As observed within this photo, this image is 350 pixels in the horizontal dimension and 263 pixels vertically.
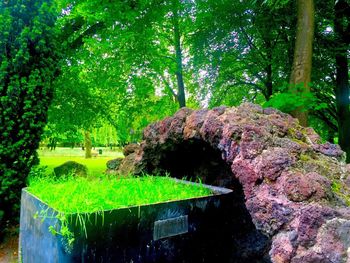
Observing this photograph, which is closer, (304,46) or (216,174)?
(216,174)

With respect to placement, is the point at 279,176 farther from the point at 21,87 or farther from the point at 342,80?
the point at 342,80

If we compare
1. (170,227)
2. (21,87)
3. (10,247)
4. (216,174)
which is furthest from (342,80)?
(10,247)

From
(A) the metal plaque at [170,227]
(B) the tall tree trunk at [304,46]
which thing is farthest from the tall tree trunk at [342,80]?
(A) the metal plaque at [170,227]

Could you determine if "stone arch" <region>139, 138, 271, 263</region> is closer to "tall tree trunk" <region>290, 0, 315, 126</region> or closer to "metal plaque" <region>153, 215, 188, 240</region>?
"metal plaque" <region>153, 215, 188, 240</region>

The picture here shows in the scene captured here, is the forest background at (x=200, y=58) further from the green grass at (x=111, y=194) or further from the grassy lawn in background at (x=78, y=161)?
the green grass at (x=111, y=194)

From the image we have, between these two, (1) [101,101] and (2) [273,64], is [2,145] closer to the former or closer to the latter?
(1) [101,101]

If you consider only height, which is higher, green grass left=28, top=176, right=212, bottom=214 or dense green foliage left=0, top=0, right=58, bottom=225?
dense green foliage left=0, top=0, right=58, bottom=225

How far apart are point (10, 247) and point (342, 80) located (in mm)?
11344

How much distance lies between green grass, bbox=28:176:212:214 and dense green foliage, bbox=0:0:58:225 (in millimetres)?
1800

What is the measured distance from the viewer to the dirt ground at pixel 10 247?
5348 mm

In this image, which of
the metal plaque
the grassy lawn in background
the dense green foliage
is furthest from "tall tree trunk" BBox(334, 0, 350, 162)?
the metal plaque

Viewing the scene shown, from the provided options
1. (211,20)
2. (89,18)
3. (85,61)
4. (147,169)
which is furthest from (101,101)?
(147,169)

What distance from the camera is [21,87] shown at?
5582 millimetres

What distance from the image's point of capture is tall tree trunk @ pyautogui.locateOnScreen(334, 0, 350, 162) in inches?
437
